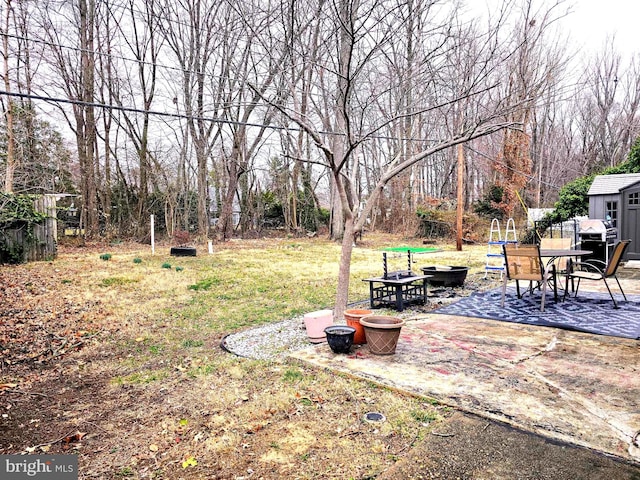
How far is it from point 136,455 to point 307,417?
36.4 inches

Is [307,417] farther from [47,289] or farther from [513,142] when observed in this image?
[513,142]

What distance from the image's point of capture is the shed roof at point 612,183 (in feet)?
31.2

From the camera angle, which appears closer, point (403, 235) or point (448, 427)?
point (448, 427)

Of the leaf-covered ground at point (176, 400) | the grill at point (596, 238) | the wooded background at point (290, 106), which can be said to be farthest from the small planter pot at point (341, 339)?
the grill at point (596, 238)

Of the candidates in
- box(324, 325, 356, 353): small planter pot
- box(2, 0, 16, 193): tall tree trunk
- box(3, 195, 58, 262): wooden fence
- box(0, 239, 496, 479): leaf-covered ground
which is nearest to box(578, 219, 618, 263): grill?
box(0, 239, 496, 479): leaf-covered ground

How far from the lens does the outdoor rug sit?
4.12 metres

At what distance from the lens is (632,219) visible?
30.4ft

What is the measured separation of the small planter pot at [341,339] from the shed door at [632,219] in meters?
8.96

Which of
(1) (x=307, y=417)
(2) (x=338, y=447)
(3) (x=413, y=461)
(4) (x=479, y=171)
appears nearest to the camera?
(3) (x=413, y=461)

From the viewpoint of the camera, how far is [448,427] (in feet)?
7.26

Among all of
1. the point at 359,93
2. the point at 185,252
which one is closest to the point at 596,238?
the point at 359,93

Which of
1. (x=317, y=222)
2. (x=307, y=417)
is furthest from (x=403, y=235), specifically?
(x=307, y=417)

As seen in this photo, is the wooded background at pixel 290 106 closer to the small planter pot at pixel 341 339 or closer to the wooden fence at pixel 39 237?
the wooden fence at pixel 39 237

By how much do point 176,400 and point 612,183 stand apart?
10967 mm
